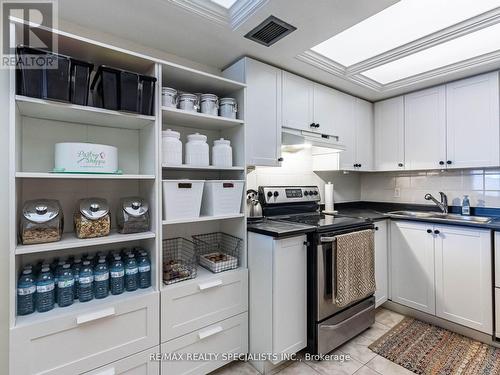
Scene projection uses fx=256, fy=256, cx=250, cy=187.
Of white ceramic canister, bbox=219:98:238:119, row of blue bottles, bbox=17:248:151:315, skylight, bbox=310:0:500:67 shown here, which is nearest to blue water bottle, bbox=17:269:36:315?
row of blue bottles, bbox=17:248:151:315

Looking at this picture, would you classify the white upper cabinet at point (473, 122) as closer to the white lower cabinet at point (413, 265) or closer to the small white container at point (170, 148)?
the white lower cabinet at point (413, 265)

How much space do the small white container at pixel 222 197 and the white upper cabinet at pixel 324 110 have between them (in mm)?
1043

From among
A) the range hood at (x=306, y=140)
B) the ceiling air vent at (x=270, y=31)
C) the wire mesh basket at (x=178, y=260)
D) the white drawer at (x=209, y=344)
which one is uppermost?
the ceiling air vent at (x=270, y=31)

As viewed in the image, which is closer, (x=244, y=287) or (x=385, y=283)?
(x=244, y=287)

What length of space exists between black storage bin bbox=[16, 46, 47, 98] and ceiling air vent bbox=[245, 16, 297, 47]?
1.15 metres

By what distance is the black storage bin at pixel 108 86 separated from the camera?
1330 millimetres

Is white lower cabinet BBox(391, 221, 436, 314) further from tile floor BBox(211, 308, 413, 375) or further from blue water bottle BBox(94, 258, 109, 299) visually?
blue water bottle BBox(94, 258, 109, 299)

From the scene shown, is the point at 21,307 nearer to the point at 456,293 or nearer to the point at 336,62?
the point at 336,62

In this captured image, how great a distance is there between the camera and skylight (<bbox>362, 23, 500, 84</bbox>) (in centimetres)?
182

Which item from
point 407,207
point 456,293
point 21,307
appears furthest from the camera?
point 407,207

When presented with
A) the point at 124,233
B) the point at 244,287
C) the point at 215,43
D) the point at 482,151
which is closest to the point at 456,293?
the point at 482,151

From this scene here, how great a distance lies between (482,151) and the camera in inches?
89.1

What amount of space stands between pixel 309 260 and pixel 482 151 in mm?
1896

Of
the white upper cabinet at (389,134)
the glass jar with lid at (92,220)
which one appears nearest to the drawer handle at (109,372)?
the glass jar with lid at (92,220)
